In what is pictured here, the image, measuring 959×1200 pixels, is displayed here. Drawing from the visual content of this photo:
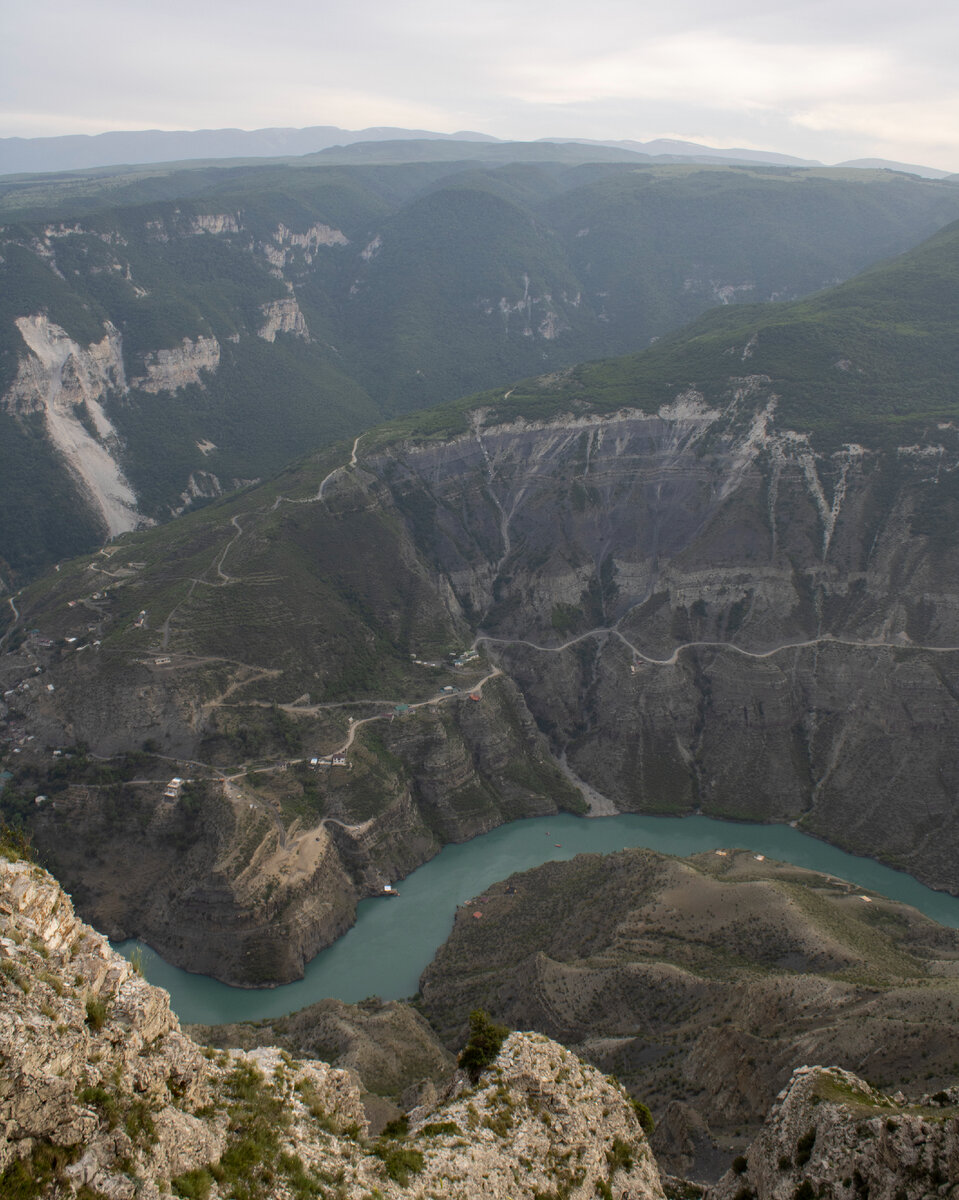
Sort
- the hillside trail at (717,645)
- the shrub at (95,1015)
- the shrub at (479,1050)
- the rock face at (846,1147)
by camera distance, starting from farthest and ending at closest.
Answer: the hillside trail at (717,645) → the shrub at (479,1050) → the rock face at (846,1147) → the shrub at (95,1015)

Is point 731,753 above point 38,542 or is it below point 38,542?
below

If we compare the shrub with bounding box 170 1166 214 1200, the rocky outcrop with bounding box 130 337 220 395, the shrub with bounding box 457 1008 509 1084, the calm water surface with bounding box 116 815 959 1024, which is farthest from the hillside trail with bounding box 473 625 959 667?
the rocky outcrop with bounding box 130 337 220 395

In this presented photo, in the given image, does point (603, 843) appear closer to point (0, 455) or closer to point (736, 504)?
point (736, 504)

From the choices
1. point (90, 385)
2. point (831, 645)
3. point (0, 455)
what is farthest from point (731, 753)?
point (90, 385)

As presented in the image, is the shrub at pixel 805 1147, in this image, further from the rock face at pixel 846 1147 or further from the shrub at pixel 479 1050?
the shrub at pixel 479 1050

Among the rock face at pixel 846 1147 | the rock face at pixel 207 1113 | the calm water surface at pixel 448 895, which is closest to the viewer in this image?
the rock face at pixel 207 1113

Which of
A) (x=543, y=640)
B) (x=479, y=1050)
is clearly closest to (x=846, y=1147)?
(x=479, y=1050)

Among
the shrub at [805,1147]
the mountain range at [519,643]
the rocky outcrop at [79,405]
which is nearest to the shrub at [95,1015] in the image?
the shrub at [805,1147]

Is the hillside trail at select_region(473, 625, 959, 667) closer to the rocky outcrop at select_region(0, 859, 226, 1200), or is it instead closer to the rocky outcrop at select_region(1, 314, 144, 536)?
the rocky outcrop at select_region(1, 314, 144, 536)

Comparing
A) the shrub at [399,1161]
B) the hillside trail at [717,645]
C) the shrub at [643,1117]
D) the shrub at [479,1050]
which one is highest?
the shrub at [399,1161]
